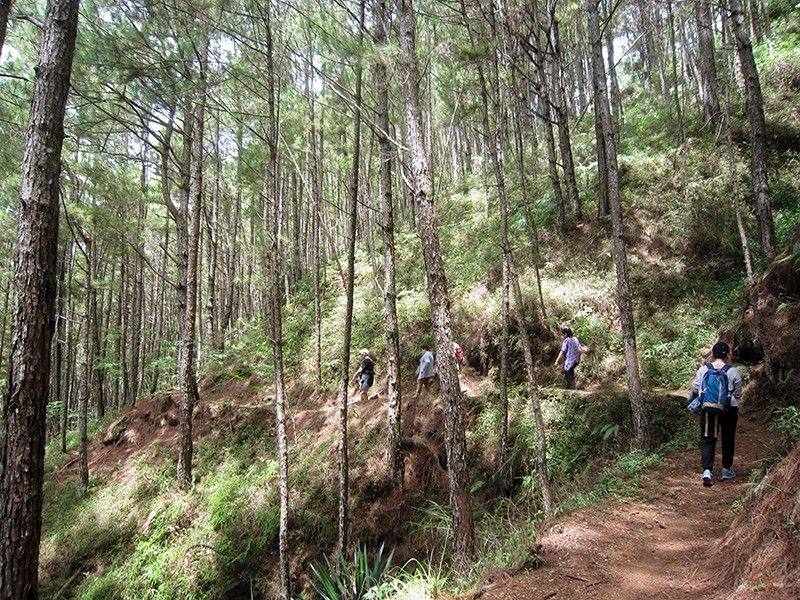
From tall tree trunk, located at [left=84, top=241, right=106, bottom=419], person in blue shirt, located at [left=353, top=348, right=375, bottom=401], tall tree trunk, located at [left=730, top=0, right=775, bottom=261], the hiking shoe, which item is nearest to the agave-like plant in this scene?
the hiking shoe

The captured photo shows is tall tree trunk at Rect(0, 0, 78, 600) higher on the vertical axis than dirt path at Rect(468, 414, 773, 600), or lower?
higher

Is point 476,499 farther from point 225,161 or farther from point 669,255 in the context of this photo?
point 225,161

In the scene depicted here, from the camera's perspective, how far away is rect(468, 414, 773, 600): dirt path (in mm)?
3590

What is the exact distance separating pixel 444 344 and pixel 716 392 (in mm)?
3170

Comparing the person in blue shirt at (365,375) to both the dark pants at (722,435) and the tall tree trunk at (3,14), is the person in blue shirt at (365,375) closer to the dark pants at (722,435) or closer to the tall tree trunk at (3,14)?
the dark pants at (722,435)

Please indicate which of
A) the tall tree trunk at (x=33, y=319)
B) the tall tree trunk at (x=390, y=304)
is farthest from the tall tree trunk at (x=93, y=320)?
the tall tree trunk at (x=33, y=319)

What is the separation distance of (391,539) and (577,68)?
93.5 ft

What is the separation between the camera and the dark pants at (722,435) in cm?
534

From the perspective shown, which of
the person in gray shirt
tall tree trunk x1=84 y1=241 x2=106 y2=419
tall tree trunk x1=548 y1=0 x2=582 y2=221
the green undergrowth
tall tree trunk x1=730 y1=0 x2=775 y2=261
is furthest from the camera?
tall tree trunk x1=548 y1=0 x2=582 y2=221

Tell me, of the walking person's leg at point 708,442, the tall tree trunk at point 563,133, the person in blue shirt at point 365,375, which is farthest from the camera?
the tall tree trunk at point 563,133

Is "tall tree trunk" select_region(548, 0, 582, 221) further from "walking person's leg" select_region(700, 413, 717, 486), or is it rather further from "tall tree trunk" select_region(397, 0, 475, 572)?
"walking person's leg" select_region(700, 413, 717, 486)

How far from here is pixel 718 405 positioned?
533 cm

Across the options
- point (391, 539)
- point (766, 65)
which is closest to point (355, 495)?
point (391, 539)

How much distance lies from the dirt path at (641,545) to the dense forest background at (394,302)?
1.09ft
